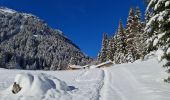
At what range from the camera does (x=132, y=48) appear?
267 ft

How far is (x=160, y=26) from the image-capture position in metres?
22.4

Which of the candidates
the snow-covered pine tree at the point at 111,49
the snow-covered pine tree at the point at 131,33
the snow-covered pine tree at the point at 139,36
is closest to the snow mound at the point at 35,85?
the snow-covered pine tree at the point at 139,36

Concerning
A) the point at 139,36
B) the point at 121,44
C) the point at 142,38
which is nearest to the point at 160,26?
the point at 142,38

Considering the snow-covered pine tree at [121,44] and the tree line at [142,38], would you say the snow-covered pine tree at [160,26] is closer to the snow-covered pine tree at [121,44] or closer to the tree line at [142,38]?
the tree line at [142,38]

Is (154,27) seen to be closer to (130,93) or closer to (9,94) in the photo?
(130,93)

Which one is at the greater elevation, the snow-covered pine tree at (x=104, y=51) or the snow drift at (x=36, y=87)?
the snow-covered pine tree at (x=104, y=51)

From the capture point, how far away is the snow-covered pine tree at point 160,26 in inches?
867

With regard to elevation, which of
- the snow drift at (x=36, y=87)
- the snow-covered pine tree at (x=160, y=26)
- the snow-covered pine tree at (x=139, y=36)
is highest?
the snow-covered pine tree at (x=139, y=36)

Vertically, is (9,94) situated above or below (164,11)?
below

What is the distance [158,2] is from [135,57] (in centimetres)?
5905

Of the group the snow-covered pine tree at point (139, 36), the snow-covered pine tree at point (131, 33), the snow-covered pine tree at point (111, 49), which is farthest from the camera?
the snow-covered pine tree at point (111, 49)

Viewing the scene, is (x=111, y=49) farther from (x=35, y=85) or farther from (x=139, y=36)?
(x=35, y=85)

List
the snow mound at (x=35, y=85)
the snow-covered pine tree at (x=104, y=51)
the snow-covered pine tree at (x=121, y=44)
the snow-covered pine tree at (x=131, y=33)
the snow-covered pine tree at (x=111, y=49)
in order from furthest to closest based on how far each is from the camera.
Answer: the snow-covered pine tree at (x=104, y=51)
the snow-covered pine tree at (x=111, y=49)
the snow-covered pine tree at (x=121, y=44)
the snow-covered pine tree at (x=131, y=33)
the snow mound at (x=35, y=85)

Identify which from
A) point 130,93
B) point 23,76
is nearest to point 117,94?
point 130,93
